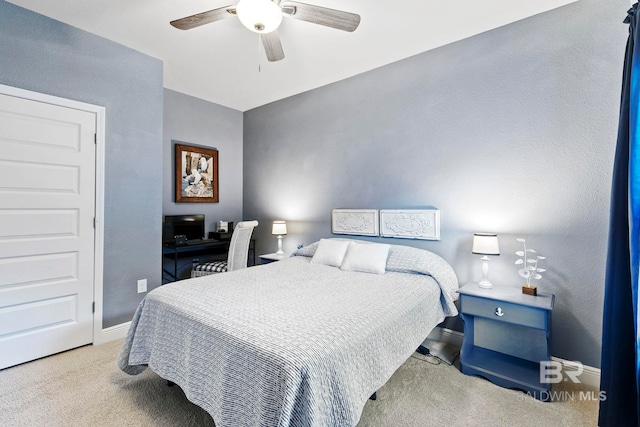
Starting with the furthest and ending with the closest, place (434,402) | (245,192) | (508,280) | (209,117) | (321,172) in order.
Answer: (245,192) → (209,117) → (321,172) → (508,280) → (434,402)

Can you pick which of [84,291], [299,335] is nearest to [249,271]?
[299,335]

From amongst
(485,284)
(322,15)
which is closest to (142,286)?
(322,15)

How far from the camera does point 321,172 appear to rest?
3.68 meters

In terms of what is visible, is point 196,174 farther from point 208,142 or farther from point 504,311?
point 504,311

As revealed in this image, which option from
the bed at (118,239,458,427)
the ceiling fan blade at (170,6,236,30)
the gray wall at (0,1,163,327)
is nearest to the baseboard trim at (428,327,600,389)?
the bed at (118,239,458,427)

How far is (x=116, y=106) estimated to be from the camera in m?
2.74

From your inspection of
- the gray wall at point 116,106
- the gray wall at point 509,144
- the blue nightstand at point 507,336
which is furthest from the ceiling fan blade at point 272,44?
the blue nightstand at point 507,336

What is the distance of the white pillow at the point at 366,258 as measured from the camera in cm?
254

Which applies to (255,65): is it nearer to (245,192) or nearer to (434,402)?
(245,192)

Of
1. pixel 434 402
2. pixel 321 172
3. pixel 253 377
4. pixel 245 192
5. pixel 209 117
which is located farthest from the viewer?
pixel 245 192

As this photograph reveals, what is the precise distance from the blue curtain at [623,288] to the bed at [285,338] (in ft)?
3.06

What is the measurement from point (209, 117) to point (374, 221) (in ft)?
9.37

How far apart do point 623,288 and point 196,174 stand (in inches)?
168

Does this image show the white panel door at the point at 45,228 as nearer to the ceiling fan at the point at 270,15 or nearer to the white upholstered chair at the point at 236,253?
the white upholstered chair at the point at 236,253
